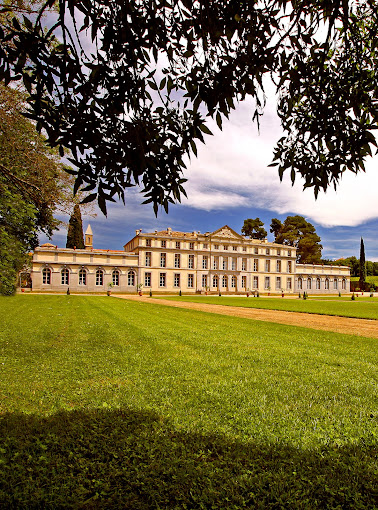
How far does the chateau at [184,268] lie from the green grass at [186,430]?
41.2 m

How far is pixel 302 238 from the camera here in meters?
70.6

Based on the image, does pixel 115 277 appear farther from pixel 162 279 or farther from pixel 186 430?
pixel 186 430

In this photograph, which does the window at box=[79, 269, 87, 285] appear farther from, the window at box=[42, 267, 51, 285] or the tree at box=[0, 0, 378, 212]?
the tree at box=[0, 0, 378, 212]

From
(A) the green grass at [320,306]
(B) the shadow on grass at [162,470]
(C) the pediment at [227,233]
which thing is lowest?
(A) the green grass at [320,306]

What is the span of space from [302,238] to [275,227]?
6.53 metres

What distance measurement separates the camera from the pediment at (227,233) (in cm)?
5831

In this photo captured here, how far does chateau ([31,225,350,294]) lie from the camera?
45.3m

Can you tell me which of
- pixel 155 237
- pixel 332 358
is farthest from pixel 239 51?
pixel 155 237

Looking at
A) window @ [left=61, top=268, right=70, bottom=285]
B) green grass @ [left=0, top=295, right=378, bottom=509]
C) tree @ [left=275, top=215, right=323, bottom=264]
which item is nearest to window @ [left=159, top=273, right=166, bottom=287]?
window @ [left=61, top=268, right=70, bottom=285]

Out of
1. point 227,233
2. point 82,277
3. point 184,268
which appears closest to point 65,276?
point 82,277

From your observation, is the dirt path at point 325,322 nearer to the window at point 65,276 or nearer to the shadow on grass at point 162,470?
the shadow on grass at point 162,470

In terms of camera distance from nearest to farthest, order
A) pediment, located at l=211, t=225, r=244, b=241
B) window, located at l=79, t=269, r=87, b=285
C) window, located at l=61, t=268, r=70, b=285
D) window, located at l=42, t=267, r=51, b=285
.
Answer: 1. window, located at l=42, t=267, r=51, b=285
2. window, located at l=61, t=268, r=70, b=285
3. window, located at l=79, t=269, r=87, b=285
4. pediment, located at l=211, t=225, r=244, b=241

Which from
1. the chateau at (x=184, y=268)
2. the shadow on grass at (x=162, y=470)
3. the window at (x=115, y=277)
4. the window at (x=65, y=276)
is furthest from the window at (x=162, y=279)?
the shadow on grass at (x=162, y=470)

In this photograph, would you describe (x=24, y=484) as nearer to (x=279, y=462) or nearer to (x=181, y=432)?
(x=181, y=432)
